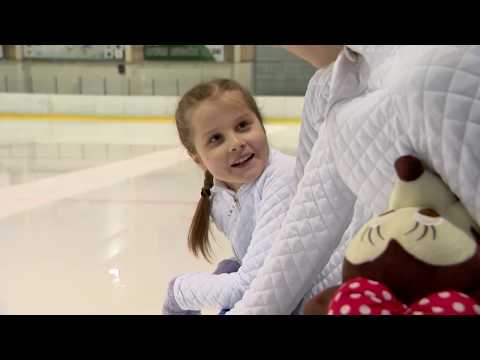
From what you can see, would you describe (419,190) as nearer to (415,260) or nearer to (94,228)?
(415,260)

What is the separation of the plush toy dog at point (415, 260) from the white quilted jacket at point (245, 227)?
Answer: 0.94 ft

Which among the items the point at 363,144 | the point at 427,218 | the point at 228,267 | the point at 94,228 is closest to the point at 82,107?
the point at 94,228

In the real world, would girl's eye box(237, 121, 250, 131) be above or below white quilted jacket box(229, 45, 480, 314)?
below

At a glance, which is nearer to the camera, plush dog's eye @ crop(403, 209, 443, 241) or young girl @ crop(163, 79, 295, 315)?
plush dog's eye @ crop(403, 209, 443, 241)

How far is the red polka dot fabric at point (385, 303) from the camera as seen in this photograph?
0.36 m

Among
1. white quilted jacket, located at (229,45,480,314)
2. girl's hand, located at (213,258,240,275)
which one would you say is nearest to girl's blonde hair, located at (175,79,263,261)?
girl's hand, located at (213,258,240,275)

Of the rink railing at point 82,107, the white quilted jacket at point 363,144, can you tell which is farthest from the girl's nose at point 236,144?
the rink railing at point 82,107

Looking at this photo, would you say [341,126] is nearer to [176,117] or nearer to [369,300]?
[369,300]

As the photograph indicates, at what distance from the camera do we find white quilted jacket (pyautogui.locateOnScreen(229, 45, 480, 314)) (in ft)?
1.35

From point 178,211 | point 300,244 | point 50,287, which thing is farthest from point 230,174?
point 178,211

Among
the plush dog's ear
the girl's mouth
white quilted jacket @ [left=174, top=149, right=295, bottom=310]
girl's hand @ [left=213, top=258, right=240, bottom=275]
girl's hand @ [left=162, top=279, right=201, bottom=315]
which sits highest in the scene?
the plush dog's ear

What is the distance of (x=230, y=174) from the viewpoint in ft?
2.73

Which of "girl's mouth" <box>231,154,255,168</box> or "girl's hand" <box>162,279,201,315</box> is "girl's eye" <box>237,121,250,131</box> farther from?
"girl's hand" <box>162,279,201,315</box>
